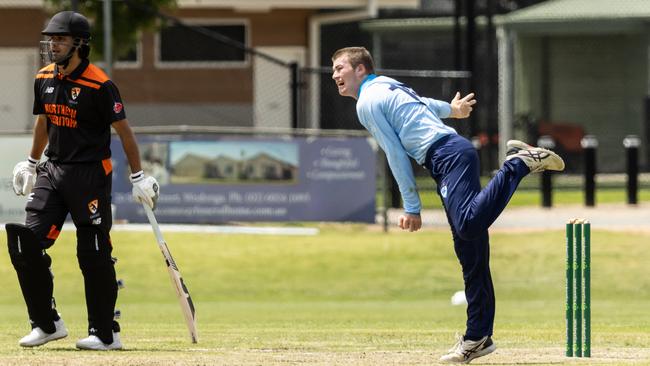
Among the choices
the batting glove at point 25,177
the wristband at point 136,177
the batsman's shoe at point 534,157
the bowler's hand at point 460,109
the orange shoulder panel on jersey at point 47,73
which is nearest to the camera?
the batsman's shoe at point 534,157

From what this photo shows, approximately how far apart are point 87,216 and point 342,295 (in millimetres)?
9034

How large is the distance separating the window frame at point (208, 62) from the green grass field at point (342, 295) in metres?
11.7

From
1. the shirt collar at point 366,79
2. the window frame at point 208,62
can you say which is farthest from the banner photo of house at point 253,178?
the window frame at point 208,62

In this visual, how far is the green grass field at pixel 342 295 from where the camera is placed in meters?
10.7

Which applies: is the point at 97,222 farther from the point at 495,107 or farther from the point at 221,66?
the point at 495,107

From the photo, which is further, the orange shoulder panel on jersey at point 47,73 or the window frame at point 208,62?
the window frame at point 208,62

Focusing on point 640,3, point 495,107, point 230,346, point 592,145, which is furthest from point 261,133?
point 640,3

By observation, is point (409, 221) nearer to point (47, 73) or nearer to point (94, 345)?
point (94, 345)

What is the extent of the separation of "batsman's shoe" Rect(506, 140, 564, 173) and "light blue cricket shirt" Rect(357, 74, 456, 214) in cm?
39

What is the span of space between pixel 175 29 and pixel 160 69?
2.88 feet

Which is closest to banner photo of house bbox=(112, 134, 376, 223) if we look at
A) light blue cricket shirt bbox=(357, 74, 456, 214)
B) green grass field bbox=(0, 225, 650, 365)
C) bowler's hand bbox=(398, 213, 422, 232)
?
green grass field bbox=(0, 225, 650, 365)

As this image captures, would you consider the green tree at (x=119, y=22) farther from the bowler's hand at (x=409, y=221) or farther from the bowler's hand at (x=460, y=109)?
the bowler's hand at (x=409, y=221)

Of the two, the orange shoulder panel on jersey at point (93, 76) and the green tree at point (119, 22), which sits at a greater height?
the green tree at point (119, 22)

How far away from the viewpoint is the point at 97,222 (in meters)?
10.0
